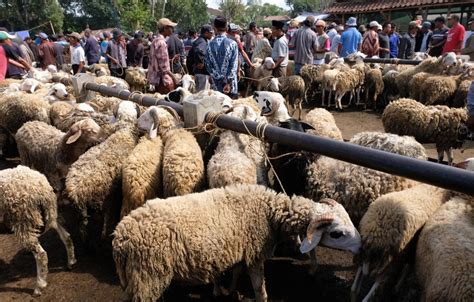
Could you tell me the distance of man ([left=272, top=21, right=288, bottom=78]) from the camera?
8.52m

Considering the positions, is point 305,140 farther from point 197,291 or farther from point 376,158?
point 197,291

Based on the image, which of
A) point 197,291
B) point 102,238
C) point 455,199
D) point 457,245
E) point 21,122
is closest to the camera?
point 457,245

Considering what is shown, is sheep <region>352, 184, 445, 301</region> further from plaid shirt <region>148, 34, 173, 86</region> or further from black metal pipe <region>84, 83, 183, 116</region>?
plaid shirt <region>148, 34, 173, 86</region>

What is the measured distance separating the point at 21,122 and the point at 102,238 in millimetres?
3759

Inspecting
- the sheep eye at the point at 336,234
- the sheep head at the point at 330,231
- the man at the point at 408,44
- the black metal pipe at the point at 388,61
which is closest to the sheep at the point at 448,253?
the sheep head at the point at 330,231

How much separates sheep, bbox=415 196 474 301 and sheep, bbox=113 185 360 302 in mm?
472

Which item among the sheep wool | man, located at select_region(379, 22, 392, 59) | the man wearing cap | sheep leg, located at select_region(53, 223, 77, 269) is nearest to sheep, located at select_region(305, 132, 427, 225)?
the sheep wool

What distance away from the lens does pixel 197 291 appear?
3.32m

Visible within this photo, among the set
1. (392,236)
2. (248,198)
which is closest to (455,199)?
(392,236)

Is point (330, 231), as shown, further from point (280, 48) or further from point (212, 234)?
point (280, 48)

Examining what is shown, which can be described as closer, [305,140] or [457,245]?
[457,245]

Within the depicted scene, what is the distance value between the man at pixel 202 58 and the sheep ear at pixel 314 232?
5.06 meters

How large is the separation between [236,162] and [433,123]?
3.95 meters

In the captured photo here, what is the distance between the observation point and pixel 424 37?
12602 mm
